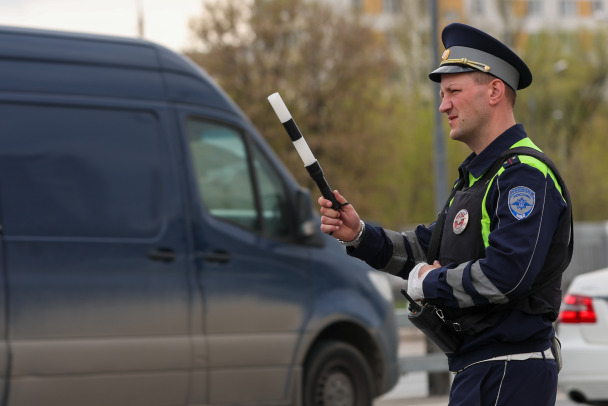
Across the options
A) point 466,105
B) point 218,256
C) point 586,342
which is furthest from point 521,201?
point 586,342

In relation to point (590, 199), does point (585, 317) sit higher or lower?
higher

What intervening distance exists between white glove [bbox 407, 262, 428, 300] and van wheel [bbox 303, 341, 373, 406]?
4.66 metres

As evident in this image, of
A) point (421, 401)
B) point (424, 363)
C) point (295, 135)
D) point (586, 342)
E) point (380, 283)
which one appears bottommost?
point (421, 401)

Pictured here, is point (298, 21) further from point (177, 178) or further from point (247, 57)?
point (177, 178)

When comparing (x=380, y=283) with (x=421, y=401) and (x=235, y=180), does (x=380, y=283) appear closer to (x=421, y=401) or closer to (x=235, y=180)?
(x=235, y=180)

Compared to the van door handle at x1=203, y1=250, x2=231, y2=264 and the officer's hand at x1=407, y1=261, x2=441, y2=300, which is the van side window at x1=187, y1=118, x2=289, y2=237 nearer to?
the van door handle at x1=203, y1=250, x2=231, y2=264

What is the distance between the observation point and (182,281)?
7324 mm

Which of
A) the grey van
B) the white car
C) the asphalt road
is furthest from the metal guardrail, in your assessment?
the white car

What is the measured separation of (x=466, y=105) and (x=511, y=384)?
0.82 meters

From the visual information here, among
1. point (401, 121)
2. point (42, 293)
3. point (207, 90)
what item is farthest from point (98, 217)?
point (401, 121)

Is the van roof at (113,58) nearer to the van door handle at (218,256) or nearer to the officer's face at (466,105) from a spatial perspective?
the van door handle at (218,256)

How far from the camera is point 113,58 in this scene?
7.30 m

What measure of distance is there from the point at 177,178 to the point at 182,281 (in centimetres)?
64

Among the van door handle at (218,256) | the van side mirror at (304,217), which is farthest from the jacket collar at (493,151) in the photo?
the van side mirror at (304,217)
